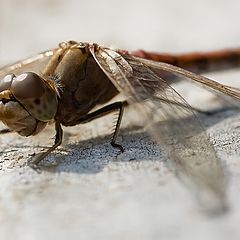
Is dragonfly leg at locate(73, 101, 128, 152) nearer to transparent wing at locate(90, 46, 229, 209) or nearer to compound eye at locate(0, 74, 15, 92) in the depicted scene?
transparent wing at locate(90, 46, 229, 209)

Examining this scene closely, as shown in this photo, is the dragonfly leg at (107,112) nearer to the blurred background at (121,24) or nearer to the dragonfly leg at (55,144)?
the dragonfly leg at (55,144)

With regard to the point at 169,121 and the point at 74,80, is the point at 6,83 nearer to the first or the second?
the point at 74,80

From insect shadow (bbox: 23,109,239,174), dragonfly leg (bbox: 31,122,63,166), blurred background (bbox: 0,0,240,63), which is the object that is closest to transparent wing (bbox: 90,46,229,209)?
insect shadow (bbox: 23,109,239,174)

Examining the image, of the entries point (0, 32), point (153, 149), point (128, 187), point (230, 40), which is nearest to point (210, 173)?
point (128, 187)

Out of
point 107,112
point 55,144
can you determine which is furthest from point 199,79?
point 55,144

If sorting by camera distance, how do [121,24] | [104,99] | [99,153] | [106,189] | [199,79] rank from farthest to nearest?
1. [121,24]
2. [104,99]
3. [199,79]
4. [99,153]
5. [106,189]

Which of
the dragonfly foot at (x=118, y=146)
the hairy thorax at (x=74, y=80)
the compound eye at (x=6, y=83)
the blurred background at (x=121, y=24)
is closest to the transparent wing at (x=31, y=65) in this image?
the hairy thorax at (x=74, y=80)

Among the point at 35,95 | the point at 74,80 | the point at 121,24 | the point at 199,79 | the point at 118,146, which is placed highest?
the point at 35,95

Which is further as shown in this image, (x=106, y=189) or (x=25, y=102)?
(x=25, y=102)

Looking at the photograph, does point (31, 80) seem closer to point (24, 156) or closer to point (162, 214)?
point (24, 156)
